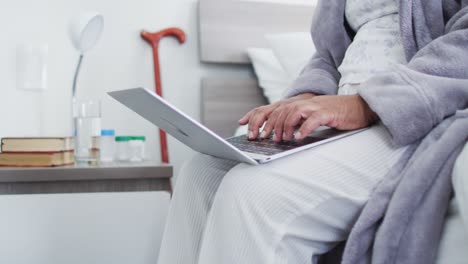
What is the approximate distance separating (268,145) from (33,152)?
0.80 metres

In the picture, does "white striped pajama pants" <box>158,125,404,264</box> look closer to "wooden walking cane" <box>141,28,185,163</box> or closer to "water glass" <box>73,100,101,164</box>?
"water glass" <box>73,100,101,164</box>

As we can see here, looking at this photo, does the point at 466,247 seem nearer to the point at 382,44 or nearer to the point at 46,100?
the point at 382,44

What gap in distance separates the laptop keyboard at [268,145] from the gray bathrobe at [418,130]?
10cm

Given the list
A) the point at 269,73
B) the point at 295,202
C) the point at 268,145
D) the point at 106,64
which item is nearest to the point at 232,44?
the point at 269,73

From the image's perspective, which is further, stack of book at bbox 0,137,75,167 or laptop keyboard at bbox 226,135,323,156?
stack of book at bbox 0,137,75,167

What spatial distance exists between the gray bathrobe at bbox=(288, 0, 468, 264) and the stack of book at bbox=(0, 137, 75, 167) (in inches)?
33.9

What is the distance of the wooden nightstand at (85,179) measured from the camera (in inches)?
45.1

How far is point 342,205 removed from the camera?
0.58m

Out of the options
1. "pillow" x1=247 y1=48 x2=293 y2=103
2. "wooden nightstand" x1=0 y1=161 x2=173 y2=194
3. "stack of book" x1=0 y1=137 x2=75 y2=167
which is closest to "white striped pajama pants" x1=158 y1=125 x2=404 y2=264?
"wooden nightstand" x1=0 y1=161 x2=173 y2=194

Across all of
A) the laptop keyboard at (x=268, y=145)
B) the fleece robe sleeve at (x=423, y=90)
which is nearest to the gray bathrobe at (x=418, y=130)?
the fleece robe sleeve at (x=423, y=90)

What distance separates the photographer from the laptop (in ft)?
1.79

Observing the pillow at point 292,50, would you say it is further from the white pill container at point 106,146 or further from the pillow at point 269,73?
the white pill container at point 106,146

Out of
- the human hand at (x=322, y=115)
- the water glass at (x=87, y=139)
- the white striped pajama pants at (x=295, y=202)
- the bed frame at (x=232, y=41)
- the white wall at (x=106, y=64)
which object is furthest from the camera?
the bed frame at (x=232, y=41)

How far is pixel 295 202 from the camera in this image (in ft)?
1.82
